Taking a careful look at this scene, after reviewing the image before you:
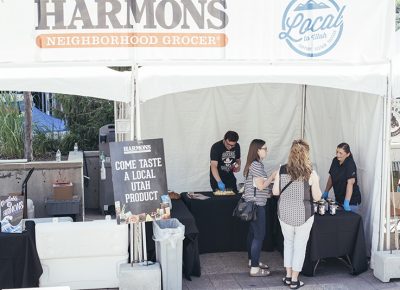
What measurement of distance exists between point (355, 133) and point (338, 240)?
4.81 ft

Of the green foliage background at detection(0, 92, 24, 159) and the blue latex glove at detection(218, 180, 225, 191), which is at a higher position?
the green foliage background at detection(0, 92, 24, 159)

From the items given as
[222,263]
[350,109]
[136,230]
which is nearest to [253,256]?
[222,263]

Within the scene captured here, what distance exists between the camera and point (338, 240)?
21.8 ft

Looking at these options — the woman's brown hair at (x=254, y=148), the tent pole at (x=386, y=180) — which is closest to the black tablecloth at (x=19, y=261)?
the woman's brown hair at (x=254, y=148)

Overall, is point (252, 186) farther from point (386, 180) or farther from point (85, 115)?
point (85, 115)

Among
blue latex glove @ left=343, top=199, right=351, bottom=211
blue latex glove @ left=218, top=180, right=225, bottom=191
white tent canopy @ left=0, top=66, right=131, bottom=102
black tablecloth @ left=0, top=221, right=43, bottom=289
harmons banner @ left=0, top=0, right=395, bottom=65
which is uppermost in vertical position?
harmons banner @ left=0, top=0, right=395, bottom=65

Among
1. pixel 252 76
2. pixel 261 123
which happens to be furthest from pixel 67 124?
pixel 252 76

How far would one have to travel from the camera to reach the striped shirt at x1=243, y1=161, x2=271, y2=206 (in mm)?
6406

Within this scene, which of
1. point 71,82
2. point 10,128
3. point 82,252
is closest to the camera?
point 71,82

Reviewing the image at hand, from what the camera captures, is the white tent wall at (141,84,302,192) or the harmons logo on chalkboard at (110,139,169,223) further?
the white tent wall at (141,84,302,192)

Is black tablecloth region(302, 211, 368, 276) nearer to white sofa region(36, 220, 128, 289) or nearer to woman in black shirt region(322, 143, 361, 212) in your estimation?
woman in black shirt region(322, 143, 361, 212)

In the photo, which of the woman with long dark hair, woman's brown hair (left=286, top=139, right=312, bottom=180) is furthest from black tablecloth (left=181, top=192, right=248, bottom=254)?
woman's brown hair (left=286, top=139, right=312, bottom=180)

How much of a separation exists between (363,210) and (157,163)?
9.05 feet

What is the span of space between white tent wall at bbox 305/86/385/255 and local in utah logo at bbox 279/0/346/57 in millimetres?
889
